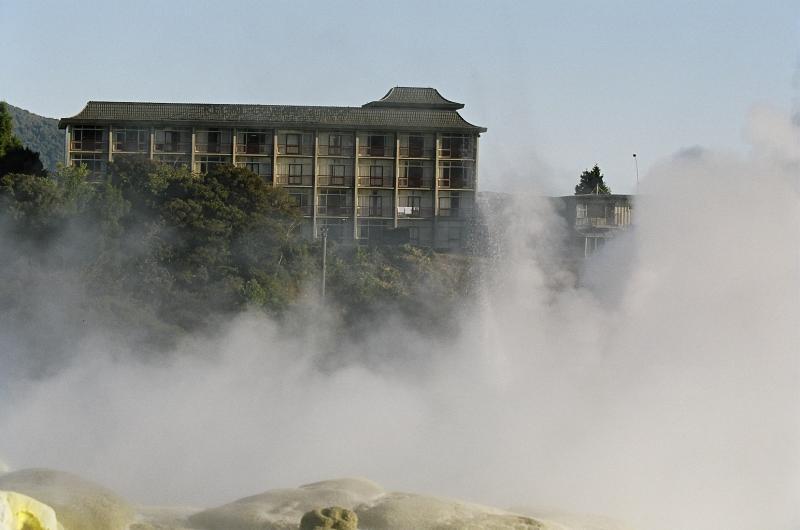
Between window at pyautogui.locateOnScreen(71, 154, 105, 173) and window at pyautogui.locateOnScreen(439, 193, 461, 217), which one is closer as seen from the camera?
window at pyautogui.locateOnScreen(71, 154, 105, 173)

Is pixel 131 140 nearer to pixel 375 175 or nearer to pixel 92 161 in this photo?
pixel 92 161

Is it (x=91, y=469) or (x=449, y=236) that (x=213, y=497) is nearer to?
(x=91, y=469)

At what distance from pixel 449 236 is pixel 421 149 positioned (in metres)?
3.94

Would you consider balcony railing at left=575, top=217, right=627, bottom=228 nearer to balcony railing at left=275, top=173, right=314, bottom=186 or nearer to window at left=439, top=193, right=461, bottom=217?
window at left=439, top=193, right=461, bottom=217

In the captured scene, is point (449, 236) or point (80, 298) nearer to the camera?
point (80, 298)

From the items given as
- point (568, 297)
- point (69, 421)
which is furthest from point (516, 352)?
point (69, 421)

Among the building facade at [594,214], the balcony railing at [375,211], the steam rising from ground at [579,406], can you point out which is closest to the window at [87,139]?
the balcony railing at [375,211]

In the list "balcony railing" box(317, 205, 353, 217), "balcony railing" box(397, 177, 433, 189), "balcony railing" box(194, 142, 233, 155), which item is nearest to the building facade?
"balcony railing" box(397, 177, 433, 189)

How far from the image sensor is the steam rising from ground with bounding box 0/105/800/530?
22.6m

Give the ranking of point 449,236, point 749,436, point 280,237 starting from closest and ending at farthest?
1. point 749,436
2. point 280,237
3. point 449,236

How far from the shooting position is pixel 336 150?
57188 millimetres

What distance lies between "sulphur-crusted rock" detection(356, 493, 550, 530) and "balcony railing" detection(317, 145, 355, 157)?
38759 mm

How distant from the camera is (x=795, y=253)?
1021 inches

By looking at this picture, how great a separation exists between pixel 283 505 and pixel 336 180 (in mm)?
38821
